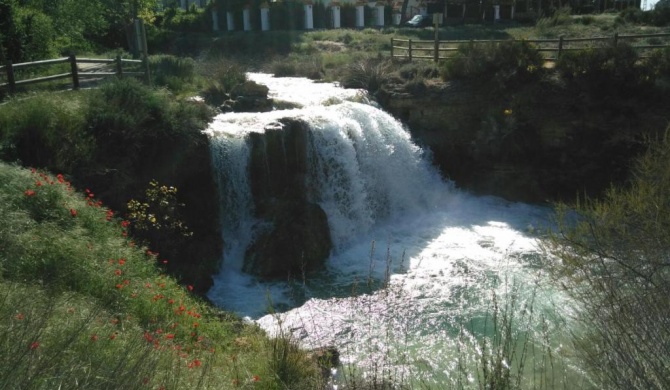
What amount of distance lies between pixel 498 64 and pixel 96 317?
677 inches

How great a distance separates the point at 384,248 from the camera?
607 inches

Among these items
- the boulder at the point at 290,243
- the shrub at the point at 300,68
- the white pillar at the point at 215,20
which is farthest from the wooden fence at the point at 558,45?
the white pillar at the point at 215,20

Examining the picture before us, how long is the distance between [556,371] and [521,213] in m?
9.34

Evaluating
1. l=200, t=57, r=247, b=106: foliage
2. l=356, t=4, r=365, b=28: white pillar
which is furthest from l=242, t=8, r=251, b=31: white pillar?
l=200, t=57, r=247, b=106: foliage

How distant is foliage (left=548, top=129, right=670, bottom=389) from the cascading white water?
1345mm

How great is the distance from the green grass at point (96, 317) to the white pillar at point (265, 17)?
36.7m

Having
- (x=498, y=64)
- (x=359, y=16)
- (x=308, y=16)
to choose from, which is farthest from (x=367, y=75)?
(x=359, y=16)

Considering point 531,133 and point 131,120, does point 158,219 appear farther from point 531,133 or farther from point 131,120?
point 531,133

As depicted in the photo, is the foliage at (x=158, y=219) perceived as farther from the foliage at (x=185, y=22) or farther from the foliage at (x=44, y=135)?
the foliage at (x=185, y=22)

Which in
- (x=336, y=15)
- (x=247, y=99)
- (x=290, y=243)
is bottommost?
(x=290, y=243)

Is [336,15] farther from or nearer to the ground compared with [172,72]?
farther from the ground

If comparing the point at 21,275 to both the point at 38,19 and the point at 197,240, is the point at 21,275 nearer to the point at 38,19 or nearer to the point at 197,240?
the point at 197,240

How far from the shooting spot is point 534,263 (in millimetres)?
13938

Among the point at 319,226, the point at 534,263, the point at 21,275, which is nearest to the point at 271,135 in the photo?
the point at 319,226
